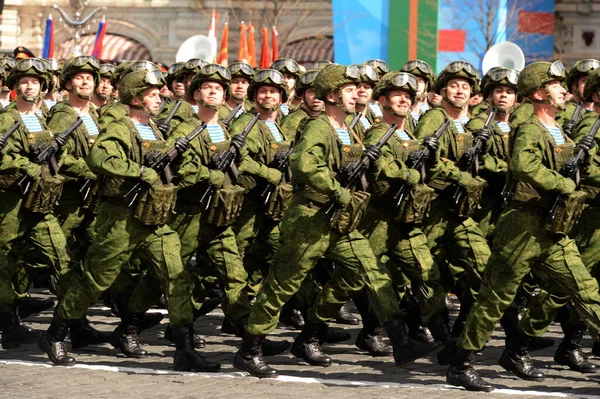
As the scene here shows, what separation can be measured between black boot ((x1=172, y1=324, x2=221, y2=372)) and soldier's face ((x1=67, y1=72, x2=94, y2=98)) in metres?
2.67

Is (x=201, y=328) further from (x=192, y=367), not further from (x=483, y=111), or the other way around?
(x=483, y=111)

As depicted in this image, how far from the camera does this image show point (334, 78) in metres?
10.4

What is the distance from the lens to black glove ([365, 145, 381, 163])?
10281 mm

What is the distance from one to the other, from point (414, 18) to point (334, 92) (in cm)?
2393

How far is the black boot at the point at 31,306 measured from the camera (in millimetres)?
13008

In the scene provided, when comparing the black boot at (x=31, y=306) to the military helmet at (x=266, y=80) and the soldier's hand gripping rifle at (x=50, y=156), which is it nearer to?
the soldier's hand gripping rifle at (x=50, y=156)

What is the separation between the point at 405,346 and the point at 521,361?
0.76 m

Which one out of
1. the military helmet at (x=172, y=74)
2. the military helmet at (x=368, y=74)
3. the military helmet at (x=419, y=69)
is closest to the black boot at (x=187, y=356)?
the military helmet at (x=368, y=74)

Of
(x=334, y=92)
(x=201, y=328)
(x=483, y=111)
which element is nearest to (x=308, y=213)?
(x=334, y=92)

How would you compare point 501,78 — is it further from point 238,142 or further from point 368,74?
point 238,142

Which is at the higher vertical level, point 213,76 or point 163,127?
point 213,76

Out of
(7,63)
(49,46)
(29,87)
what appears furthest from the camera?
(49,46)

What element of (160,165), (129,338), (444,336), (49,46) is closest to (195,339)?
(129,338)

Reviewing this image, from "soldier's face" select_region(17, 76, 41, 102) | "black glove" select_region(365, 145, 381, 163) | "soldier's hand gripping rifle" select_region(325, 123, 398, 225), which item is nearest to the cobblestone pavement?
"soldier's hand gripping rifle" select_region(325, 123, 398, 225)
